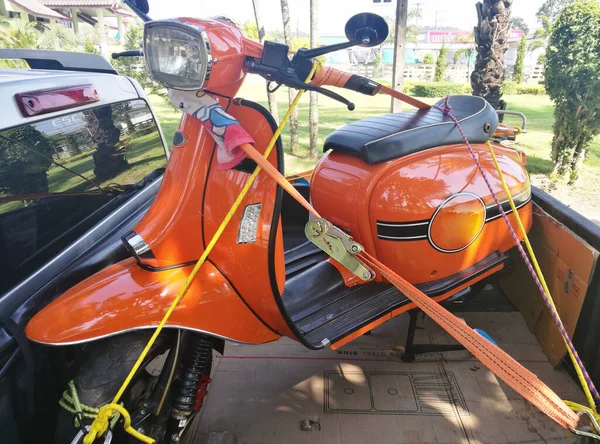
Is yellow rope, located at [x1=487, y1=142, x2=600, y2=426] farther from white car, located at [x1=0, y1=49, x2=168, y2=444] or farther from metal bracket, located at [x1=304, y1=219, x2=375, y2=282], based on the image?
white car, located at [x1=0, y1=49, x2=168, y2=444]

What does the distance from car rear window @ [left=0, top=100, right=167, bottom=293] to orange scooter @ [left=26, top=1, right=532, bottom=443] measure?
12.0 inches

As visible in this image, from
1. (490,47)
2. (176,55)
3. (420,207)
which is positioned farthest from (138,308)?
(490,47)

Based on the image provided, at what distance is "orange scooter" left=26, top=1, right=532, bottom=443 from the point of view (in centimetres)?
148

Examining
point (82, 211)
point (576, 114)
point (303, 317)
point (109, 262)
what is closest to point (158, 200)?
point (109, 262)

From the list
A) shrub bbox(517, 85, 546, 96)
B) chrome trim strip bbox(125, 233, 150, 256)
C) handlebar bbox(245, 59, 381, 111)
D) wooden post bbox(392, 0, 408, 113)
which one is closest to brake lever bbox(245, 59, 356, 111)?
handlebar bbox(245, 59, 381, 111)

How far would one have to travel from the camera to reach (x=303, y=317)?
2201 millimetres

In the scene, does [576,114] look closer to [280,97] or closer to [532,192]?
[532,192]

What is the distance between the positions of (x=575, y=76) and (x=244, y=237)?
244 inches

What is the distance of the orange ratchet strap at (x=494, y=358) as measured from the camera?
1.41 m

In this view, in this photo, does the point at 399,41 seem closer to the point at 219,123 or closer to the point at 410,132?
the point at 410,132

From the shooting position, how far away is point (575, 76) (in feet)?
19.5

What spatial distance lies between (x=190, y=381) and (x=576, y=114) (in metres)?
6.56

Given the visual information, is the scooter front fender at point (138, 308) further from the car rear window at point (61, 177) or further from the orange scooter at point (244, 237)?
the car rear window at point (61, 177)

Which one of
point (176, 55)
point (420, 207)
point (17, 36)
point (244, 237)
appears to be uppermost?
point (17, 36)
